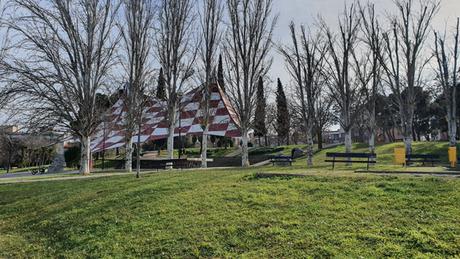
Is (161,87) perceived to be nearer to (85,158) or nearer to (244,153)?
(85,158)

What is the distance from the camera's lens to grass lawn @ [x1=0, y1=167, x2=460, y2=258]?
603 cm

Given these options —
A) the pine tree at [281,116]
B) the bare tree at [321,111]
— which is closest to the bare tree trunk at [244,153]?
the bare tree at [321,111]

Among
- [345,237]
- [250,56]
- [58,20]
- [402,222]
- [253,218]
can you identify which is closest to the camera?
[345,237]

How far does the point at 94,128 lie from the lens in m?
20.7

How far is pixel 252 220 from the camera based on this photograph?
739cm

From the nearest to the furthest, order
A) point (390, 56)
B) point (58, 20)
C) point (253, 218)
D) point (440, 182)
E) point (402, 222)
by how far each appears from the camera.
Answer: point (402, 222), point (253, 218), point (440, 182), point (58, 20), point (390, 56)

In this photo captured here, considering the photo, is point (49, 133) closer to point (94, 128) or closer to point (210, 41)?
point (94, 128)

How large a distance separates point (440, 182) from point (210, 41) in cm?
1690

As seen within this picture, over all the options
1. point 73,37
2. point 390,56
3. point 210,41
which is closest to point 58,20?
point 73,37

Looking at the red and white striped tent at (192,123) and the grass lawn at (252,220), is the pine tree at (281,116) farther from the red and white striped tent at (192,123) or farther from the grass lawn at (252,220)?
the grass lawn at (252,220)

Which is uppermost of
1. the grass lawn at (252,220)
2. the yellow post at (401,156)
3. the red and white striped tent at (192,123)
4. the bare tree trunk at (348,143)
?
the red and white striped tent at (192,123)

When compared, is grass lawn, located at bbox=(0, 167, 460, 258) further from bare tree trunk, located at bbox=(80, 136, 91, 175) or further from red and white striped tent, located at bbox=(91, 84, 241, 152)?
red and white striped tent, located at bbox=(91, 84, 241, 152)

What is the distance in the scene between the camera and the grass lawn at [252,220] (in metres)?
6.03

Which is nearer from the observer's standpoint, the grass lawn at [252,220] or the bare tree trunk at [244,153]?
the grass lawn at [252,220]
